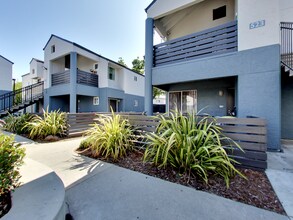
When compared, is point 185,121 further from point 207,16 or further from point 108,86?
point 108,86

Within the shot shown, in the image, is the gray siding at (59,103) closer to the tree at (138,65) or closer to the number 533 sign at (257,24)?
the tree at (138,65)

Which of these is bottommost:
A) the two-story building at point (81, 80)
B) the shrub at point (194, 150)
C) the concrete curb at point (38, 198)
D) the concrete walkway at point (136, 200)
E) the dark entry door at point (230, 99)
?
the concrete walkway at point (136, 200)

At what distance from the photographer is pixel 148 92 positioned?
709cm

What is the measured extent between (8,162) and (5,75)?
17.7 m

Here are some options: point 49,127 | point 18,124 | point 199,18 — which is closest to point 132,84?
point 199,18

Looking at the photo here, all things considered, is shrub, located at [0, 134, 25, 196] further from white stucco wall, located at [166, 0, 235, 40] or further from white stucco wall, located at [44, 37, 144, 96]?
white stucco wall, located at [44, 37, 144, 96]

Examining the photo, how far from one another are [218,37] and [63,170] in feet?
22.6

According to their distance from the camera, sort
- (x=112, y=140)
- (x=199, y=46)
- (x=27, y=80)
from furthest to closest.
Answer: (x=27, y=80), (x=199, y=46), (x=112, y=140)

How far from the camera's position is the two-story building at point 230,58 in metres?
4.61

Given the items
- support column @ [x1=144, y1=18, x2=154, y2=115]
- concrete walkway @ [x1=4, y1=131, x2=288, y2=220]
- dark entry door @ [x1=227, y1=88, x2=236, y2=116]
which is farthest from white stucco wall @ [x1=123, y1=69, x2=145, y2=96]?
concrete walkway @ [x1=4, y1=131, x2=288, y2=220]

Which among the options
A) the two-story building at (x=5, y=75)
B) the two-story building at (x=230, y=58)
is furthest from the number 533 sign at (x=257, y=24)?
the two-story building at (x=5, y=75)

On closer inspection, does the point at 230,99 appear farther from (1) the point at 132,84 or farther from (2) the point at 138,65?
(2) the point at 138,65

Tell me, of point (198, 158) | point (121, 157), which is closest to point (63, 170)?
point (121, 157)

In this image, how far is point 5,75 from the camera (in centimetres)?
1398
